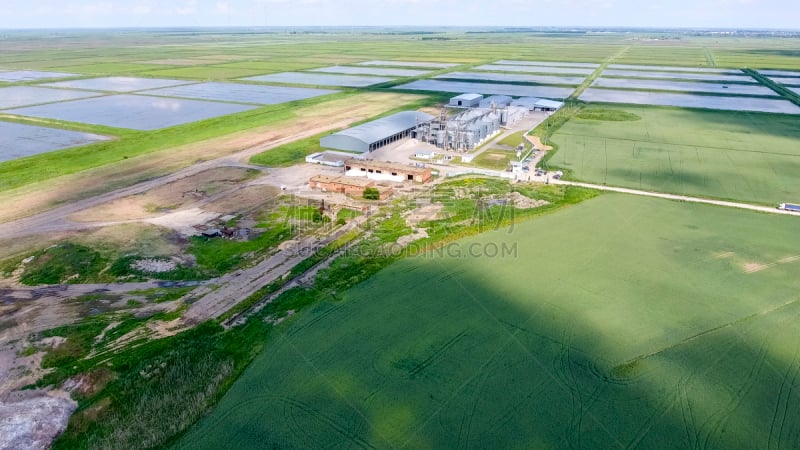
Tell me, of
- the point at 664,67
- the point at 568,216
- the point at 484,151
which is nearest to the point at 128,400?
the point at 568,216

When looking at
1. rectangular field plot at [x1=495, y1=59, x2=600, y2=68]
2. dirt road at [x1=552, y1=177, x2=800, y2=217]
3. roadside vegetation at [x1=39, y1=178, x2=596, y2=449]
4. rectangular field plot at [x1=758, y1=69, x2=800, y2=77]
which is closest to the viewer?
roadside vegetation at [x1=39, y1=178, x2=596, y2=449]

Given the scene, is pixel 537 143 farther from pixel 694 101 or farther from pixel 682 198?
pixel 694 101

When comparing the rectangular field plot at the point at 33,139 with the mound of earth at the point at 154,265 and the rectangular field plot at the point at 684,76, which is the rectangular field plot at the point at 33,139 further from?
the rectangular field plot at the point at 684,76

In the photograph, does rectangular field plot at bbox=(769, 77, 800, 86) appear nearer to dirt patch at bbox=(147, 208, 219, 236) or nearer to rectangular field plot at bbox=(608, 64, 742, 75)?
rectangular field plot at bbox=(608, 64, 742, 75)

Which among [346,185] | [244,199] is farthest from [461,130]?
[244,199]

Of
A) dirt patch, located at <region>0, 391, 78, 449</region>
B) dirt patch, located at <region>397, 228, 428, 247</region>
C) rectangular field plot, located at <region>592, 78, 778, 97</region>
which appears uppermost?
rectangular field plot, located at <region>592, 78, 778, 97</region>

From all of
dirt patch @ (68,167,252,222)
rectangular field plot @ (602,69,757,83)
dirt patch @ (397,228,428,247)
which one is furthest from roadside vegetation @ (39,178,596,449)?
rectangular field plot @ (602,69,757,83)

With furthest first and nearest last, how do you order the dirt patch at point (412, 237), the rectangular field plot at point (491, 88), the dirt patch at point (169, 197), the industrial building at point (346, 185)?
the rectangular field plot at point (491, 88) < the industrial building at point (346, 185) < the dirt patch at point (169, 197) < the dirt patch at point (412, 237)

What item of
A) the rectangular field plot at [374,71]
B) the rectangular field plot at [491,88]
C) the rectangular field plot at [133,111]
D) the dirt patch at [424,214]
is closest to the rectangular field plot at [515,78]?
the rectangular field plot at [491,88]
